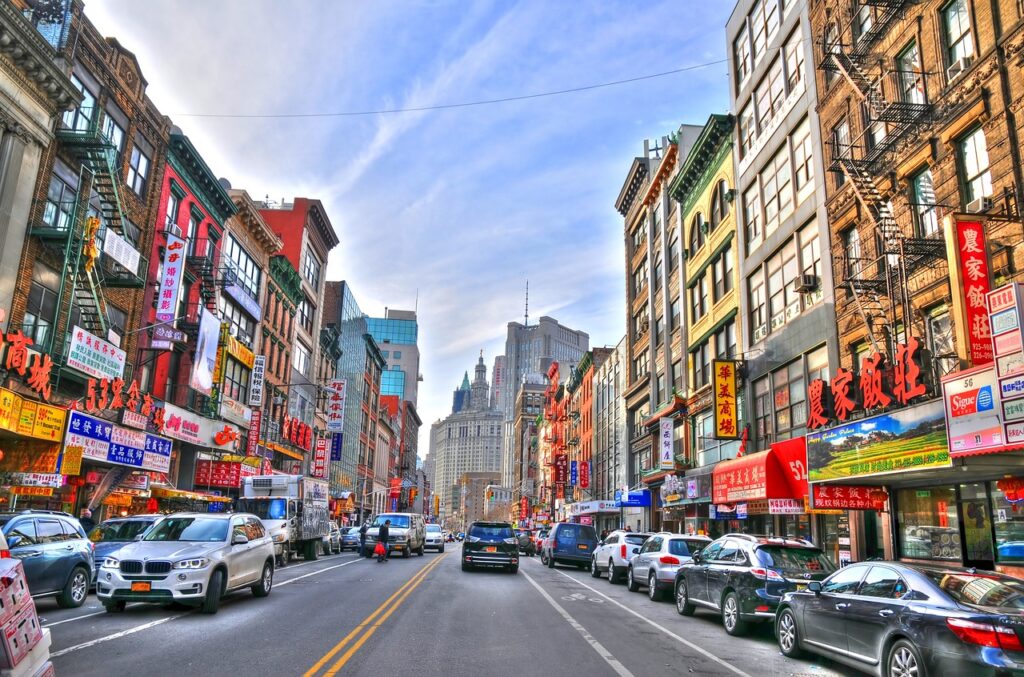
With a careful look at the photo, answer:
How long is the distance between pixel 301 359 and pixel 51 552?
44078 millimetres

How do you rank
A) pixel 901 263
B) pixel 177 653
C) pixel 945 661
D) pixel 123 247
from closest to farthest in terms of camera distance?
1. pixel 945 661
2. pixel 177 653
3. pixel 901 263
4. pixel 123 247

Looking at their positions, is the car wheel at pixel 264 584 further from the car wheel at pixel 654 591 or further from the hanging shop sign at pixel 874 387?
the hanging shop sign at pixel 874 387

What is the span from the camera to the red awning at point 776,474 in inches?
816

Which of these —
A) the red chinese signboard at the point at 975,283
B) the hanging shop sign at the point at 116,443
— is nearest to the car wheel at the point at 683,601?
the red chinese signboard at the point at 975,283

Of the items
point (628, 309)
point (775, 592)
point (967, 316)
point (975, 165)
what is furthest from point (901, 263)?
point (628, 309)

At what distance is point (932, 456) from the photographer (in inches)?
547

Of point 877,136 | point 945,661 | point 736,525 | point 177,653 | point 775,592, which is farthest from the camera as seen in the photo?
point 736,525

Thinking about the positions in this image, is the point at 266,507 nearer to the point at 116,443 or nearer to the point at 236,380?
the point at 116,443

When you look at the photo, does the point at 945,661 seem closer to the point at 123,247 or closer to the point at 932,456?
the point at 932,456

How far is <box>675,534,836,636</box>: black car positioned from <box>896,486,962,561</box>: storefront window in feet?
18.1

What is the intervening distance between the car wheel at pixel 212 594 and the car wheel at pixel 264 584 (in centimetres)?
234

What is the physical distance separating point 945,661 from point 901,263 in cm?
1210

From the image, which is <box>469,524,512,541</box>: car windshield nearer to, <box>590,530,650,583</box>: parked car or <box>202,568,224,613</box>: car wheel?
<box>590,530,650,583</box>: parked car

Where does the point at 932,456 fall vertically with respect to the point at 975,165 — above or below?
below
